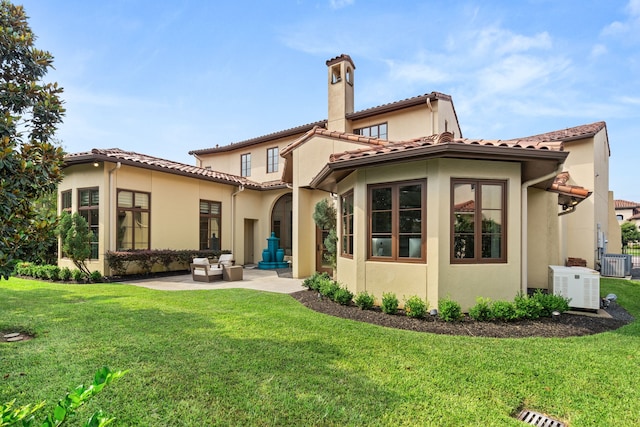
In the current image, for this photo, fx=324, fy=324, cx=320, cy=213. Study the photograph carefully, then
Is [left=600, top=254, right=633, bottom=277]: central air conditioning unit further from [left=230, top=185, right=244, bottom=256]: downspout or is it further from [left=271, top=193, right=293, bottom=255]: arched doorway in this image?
[left=230, top=185, right=244, bottom=256]: downspout

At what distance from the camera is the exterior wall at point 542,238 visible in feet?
31.6

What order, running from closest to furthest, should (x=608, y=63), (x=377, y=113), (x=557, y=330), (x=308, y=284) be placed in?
1. (x=557, y=330)
2. (x=308, y=284)
3. (x=608, y=63)
4. (x=377, y=113)

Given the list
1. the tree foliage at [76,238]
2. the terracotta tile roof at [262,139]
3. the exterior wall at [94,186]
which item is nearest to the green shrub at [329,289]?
the exterior wall at [94,186]

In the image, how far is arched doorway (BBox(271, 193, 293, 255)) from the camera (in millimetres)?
17953

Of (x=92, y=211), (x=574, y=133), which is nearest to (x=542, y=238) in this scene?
(x=574, y=133)

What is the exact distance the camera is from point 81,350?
4598 millimetres

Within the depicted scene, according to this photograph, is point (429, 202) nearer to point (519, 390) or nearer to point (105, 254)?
point (519, 390)

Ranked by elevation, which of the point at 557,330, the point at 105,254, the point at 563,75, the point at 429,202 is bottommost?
the point at 557,330

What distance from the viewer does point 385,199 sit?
24.2 feet

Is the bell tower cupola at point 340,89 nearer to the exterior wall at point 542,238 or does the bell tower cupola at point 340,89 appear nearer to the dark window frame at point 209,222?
the dark window frame at point 209,222

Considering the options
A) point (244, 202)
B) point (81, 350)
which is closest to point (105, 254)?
point (244, 202)

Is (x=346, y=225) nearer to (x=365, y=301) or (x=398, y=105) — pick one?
(x=365, y=301)

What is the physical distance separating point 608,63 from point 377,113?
8735 millimetres

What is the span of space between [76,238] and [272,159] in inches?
455
